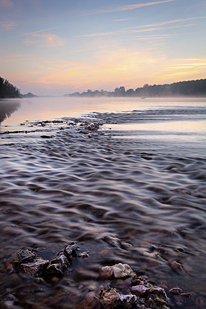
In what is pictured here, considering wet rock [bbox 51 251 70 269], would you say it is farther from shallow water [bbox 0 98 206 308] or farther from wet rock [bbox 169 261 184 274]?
wet rock [bbox 169 261 184 274]

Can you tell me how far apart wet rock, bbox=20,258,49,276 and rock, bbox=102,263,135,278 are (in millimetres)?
802

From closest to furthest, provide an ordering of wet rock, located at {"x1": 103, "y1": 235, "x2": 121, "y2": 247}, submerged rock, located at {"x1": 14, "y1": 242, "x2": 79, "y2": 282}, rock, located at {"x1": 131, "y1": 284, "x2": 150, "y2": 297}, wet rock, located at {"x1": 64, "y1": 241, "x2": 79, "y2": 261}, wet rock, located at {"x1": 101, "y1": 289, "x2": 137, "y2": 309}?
1. wet rock, located at {"x1": 101, "y1": 289, "x2": 137, "y2": 309}
2. rock, located at {"x1": 131, "y1": 284, "x2": 150, "y2": 297}
3. submerged rock, located at {"x1": 14, "y1": 242, "x2": 79, "y2": 282}
4. wet rock, located at {"x1": 64, "y1": 241, "x2": 79, "y2": 261}
5. wet rock, located at {"x1": 103, "y1": 235, "x2": 121, "y2": 247}

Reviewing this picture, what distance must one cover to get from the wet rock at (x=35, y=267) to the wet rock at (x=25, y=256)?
0.27 feet

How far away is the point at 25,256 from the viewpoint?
3035mm

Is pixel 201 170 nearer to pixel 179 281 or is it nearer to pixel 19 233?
pixel 179 281

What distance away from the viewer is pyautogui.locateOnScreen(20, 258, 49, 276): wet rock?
2834 mm

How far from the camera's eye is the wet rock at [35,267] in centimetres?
283

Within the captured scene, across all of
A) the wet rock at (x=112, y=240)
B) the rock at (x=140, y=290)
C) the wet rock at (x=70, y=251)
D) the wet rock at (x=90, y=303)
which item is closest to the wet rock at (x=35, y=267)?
the wet rock at (x=70, y=251)

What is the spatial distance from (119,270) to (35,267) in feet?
3.63

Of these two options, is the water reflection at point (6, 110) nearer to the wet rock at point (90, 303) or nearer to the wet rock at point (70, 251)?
the wet rock at point (70, 251)

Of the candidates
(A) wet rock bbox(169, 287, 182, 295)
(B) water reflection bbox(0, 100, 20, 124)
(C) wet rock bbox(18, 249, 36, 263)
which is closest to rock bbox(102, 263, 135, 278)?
(A) wet rock bbox(169, 287, 182, 295)

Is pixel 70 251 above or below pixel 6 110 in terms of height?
below

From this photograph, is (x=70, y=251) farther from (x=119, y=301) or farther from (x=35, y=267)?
(x=119, y=301)

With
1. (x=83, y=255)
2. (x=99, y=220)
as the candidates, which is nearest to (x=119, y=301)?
(x=83, y=255)
